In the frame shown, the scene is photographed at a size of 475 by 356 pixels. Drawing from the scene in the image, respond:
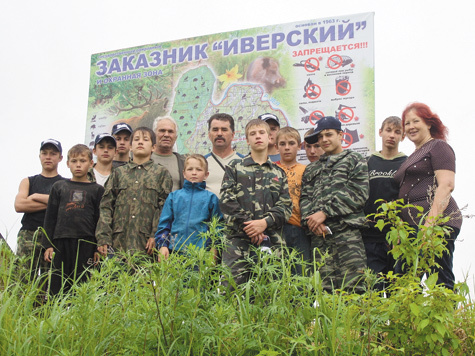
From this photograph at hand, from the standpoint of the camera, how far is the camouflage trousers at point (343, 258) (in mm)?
3853

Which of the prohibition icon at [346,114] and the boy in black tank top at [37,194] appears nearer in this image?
the boy in black tank top at [37,194]

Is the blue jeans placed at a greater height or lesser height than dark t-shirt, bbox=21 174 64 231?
lesser

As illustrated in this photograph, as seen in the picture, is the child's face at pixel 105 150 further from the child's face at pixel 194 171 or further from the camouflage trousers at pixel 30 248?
the child's face at pixel 194 171

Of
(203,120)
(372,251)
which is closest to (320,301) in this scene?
(372,251)

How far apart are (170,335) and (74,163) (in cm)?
285

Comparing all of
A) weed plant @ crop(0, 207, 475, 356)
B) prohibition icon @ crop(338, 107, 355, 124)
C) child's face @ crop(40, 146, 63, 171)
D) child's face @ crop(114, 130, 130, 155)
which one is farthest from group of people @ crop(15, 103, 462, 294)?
weed plant @ crop(0, 207, 475, 356)

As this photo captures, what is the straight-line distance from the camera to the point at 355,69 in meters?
5.69

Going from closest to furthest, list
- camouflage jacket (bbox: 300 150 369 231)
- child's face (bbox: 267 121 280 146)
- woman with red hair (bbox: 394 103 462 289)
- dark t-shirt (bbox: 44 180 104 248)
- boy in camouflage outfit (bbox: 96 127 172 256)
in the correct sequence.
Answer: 1. woman with red hair (bbox: 394 103 462 289)
2. camouflage jacket (bbox: 300 150 369 231)
3. boy in camouflage outfit (bbox: 96 127 172 256)
4. dark t-shirt (bbox: 44 180 104 248)
5. child's face (bbox: 267 121 280 146)

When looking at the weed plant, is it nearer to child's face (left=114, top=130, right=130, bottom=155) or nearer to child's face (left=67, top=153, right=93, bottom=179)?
child's face (left=67, top=153, right=93, bottom=179)

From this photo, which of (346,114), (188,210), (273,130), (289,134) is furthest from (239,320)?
(346,114)

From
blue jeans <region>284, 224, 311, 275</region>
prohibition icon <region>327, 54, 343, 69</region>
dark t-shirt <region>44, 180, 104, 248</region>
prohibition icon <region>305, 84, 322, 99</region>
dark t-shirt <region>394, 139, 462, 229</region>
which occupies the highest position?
prohibition icon <region>327, 54, 343, 69</region>

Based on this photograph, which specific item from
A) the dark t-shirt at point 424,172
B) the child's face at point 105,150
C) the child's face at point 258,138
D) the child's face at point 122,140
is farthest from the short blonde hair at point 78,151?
the dark t-shirt at point 424,172

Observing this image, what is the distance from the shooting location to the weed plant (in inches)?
96.0

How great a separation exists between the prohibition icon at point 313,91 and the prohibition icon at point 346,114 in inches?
14.8
